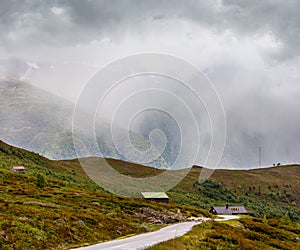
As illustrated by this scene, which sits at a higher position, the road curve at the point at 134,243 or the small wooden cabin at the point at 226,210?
the small wooden cabin at the point at 226,210

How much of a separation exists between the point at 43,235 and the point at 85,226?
26.9 ft

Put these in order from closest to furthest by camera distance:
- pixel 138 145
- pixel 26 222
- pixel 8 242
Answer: pixel 8 242 → pixel 26 222 → pixel 138 145

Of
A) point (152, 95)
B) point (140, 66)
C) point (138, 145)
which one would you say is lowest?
point (138, 145)

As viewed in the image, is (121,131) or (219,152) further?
(121,131)

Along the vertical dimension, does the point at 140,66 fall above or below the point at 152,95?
above

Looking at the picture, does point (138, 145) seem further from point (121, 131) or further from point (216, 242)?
point (216, 242)

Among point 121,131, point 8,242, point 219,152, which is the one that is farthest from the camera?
point 121,131

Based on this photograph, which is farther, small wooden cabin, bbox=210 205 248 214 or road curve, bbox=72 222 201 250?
small wooden cabin, bbox=210 205 248 214

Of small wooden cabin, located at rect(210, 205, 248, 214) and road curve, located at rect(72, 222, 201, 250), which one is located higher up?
small wooden cabin, located at rect(210, 205, 248, 214)

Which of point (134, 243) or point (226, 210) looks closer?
point (134, 243)

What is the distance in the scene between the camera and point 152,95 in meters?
34.0

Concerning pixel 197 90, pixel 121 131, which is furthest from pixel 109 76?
pixel 197 90

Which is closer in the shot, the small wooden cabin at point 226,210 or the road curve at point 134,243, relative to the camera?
the road curve at point 134,243

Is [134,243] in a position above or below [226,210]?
below
